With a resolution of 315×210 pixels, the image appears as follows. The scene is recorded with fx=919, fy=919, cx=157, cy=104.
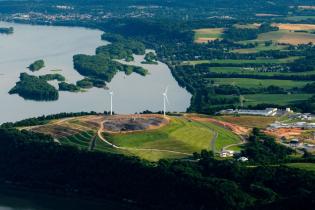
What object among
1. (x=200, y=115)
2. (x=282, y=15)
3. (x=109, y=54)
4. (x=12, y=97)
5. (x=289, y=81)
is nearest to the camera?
(x=200, y=115)

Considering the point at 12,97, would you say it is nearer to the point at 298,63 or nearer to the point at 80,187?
the point at 80,187

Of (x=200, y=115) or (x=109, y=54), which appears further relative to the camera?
(x=109, y=54)

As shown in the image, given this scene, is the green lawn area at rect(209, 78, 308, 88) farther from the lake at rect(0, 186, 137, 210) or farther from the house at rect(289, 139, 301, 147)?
the lake at rect(0, 186, 137, 210)

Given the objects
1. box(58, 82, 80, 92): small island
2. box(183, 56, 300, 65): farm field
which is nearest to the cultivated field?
box(183, 56, 300, 65): farm field

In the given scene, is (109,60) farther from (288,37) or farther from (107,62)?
(288,37)

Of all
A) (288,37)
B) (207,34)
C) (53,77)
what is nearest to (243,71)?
(53,77)

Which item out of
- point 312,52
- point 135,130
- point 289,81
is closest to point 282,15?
point 312,52
